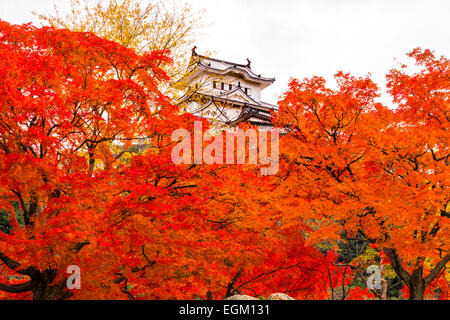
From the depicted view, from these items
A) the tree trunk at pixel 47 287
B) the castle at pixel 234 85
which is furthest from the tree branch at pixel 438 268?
the castle at pixel 234 85

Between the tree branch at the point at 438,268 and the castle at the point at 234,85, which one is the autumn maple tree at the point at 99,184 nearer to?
the tree branch at the point at 438,268

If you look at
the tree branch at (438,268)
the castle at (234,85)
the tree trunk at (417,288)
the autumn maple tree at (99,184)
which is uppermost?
the castle at (234,85)

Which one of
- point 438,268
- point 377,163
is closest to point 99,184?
point 377,163

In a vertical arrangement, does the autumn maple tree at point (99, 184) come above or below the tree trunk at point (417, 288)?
above

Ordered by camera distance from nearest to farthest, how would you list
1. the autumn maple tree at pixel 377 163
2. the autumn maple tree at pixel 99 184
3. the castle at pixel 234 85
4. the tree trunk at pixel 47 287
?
the autumn maple tree at pixel 99 184
the tree trunk at pixel 47 287
the autumn maple tree at pixel 377 163
the castle at pixel 234 85

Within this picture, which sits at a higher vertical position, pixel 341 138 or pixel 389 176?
pixel 341 138

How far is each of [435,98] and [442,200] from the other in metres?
3.52

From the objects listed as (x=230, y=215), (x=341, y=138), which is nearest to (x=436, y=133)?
(x=341, y=138)

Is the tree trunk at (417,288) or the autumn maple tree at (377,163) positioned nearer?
the autumn maple tree at (377,163)

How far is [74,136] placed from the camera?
9.92 meters

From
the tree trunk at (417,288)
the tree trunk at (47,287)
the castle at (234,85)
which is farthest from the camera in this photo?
the castle at (234,85)

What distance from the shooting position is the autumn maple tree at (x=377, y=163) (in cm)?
1116

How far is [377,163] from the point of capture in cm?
1298
